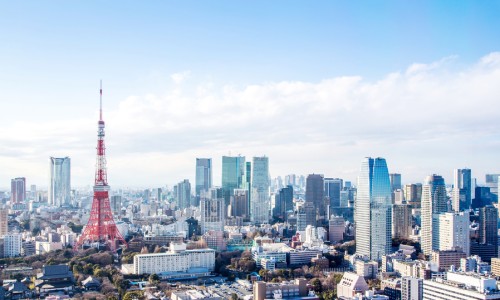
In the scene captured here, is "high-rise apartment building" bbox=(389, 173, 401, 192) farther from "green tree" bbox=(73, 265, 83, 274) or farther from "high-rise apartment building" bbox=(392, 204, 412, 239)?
"green tree" bbox=(73, 265, 83, 274)

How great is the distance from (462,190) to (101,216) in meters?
15.6

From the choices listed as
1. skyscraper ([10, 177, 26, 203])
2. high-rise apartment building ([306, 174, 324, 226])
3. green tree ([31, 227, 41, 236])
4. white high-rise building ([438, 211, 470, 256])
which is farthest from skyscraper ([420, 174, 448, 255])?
skyscraper ([10, 177, 26, 203])

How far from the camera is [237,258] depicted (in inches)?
584

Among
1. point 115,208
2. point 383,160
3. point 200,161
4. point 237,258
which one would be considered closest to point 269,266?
point 237,258

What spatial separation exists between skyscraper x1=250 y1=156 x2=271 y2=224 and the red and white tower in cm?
1092

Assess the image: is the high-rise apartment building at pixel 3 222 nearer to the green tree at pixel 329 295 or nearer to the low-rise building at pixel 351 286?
the green tree at pixel 329 295

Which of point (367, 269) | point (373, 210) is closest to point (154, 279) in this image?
point (367, 269)

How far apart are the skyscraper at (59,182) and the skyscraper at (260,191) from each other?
44.4ft

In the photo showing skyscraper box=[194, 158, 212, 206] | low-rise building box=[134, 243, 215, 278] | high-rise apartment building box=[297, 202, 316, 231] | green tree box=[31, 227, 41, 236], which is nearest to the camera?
low-rise building box=[134, 243, 215, 278]

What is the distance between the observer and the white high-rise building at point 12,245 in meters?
16.0

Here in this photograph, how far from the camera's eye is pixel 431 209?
55.5 feet

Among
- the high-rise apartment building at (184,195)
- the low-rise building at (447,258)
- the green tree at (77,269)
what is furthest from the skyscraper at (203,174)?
the low-rise building at (447,258)

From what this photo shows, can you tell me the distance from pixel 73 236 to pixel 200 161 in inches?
717

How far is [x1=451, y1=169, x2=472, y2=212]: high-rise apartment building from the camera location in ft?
78.7
